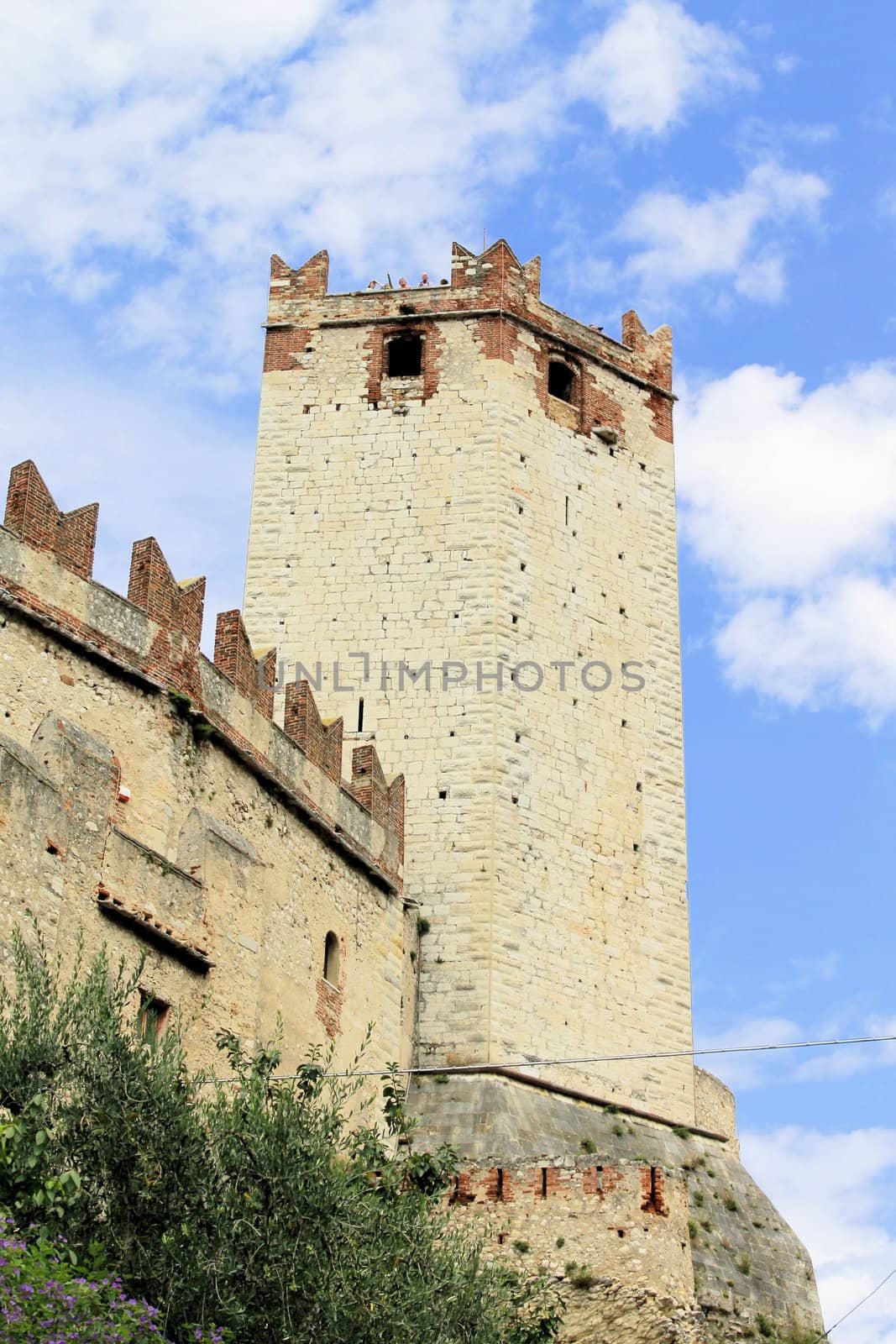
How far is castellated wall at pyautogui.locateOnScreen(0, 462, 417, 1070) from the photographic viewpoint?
18.3m

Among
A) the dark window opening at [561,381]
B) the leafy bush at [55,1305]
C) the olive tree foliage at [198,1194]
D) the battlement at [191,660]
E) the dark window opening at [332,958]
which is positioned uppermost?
the dark window opening at [561,381]

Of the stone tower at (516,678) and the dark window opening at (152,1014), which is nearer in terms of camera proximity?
the dark window opening at (152,1014)

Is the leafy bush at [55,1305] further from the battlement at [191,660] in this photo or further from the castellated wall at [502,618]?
the castellated wall at [502,618]

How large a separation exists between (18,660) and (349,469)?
9631 millimetres

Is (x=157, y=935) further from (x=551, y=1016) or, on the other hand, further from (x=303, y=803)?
(x=551, y=1016)

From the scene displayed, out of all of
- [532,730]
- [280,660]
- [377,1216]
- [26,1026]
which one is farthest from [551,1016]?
[26,1026]

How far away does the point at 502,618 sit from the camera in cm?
2731

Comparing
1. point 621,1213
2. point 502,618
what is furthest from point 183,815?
point 502,618

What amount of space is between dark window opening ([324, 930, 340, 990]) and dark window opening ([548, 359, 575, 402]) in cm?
917

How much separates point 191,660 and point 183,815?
5.63ft

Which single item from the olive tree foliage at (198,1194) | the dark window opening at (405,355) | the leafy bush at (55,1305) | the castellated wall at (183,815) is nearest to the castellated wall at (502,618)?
the dark window opening at (405,355)

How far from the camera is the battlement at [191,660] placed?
20.4 m

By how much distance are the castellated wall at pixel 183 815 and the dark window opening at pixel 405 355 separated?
612cm

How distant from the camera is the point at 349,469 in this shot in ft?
94.1
